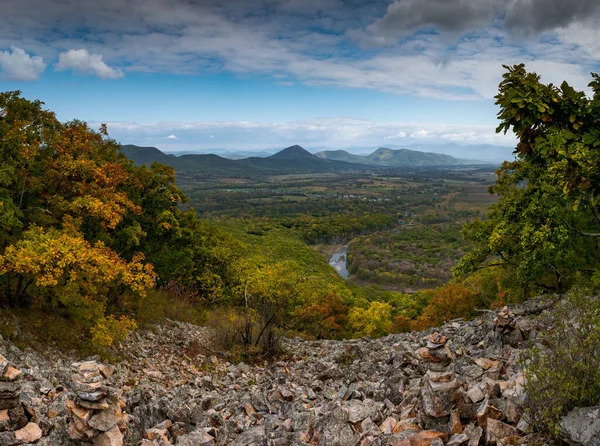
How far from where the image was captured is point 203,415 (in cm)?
1173

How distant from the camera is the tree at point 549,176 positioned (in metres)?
12.5

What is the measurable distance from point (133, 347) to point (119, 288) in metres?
4.35

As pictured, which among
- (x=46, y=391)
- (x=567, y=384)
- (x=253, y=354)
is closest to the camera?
(x=567, y=384)

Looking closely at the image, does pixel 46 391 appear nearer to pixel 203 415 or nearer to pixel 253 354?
pixel 203 415

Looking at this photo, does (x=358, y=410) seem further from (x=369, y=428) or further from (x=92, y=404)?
(x=92, y=404)

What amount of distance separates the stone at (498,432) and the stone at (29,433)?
9563mm

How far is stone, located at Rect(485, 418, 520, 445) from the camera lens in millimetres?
7402

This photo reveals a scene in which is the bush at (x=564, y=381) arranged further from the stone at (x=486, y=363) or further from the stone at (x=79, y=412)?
the stone at (x=79, y=412)

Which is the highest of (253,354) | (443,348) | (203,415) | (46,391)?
(443,348)

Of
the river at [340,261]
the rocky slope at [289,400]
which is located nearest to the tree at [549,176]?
the rocky slope at [289,400]

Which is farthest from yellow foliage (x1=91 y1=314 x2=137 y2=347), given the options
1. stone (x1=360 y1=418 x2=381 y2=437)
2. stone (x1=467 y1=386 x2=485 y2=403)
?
stone (x1=467 y1=386 x2=485 y2=403)

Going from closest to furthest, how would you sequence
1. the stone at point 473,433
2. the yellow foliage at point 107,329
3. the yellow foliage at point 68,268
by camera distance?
the stone at point 473,433 < the yellow foliage at point 68,268 < the yellow foliage at point 107,329

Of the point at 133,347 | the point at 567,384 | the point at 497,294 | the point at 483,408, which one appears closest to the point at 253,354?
the point at 133,347

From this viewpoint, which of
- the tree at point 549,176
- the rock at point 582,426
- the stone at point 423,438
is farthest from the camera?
the tree at point 549,176
